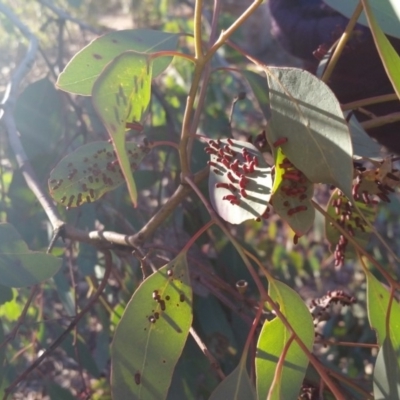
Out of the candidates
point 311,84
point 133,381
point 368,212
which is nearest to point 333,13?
point 368,212

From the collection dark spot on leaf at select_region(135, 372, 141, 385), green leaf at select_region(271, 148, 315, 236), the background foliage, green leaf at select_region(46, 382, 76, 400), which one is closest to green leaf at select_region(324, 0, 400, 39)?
the background foliage

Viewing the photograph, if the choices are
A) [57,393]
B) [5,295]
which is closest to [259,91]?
[5,295]

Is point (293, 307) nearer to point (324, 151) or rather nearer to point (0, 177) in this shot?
point (324, 151)

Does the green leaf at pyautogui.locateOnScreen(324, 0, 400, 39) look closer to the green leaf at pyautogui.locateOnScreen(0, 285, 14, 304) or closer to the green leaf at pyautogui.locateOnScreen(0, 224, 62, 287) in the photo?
the green leaf at pyautogui.locateOnScreen(0, 224, 62, 287)

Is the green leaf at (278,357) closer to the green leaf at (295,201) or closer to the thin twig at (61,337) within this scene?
the green leaf at (295,201)

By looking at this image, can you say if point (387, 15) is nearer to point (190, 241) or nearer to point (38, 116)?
point (190, 241)
